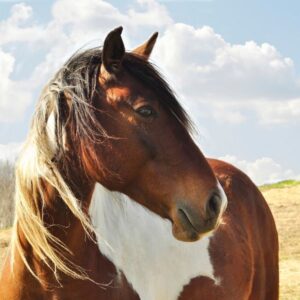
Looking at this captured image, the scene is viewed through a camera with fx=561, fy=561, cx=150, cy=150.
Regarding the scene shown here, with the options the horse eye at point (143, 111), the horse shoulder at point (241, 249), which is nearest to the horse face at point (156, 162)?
the horse eye at point (143, 111)

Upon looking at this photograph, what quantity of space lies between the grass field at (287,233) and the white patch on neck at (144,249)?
4824mm

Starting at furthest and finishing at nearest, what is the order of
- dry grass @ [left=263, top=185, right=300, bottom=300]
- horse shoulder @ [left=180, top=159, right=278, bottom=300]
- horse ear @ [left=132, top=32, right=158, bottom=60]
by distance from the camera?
dry grass @ [left=263, top=185, right=300, bottom=300] → horse shoulder @ [left=180, top=159, right=278, bottom=300] → horse ear @ [left=132, top=32, right=158, bottom=60]

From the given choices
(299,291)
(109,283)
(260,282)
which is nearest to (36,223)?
(109,283)

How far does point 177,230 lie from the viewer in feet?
9.01

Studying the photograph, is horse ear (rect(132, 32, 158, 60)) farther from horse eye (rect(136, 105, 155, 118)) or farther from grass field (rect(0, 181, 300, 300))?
grass field (rect(0, 181, 300, 300))

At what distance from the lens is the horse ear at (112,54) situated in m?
2.76

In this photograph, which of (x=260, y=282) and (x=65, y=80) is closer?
(x=65, y=80)

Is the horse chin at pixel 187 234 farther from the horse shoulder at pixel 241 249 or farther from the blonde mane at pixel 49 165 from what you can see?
the horse shoulder at pixel 241 249

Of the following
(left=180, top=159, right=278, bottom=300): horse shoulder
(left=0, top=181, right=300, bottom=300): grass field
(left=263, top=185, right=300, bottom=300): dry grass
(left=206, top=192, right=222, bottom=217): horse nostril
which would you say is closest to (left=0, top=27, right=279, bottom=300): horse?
(left=206, top=192, right=222, bottom=217): horse nostril

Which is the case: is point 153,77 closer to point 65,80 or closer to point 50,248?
point 65,80

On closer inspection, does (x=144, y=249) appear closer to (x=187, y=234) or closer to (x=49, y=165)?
(x=187, y=234)

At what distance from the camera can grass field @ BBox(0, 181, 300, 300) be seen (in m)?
10.7

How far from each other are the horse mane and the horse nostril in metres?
0.41

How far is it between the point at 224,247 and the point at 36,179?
1.96m
